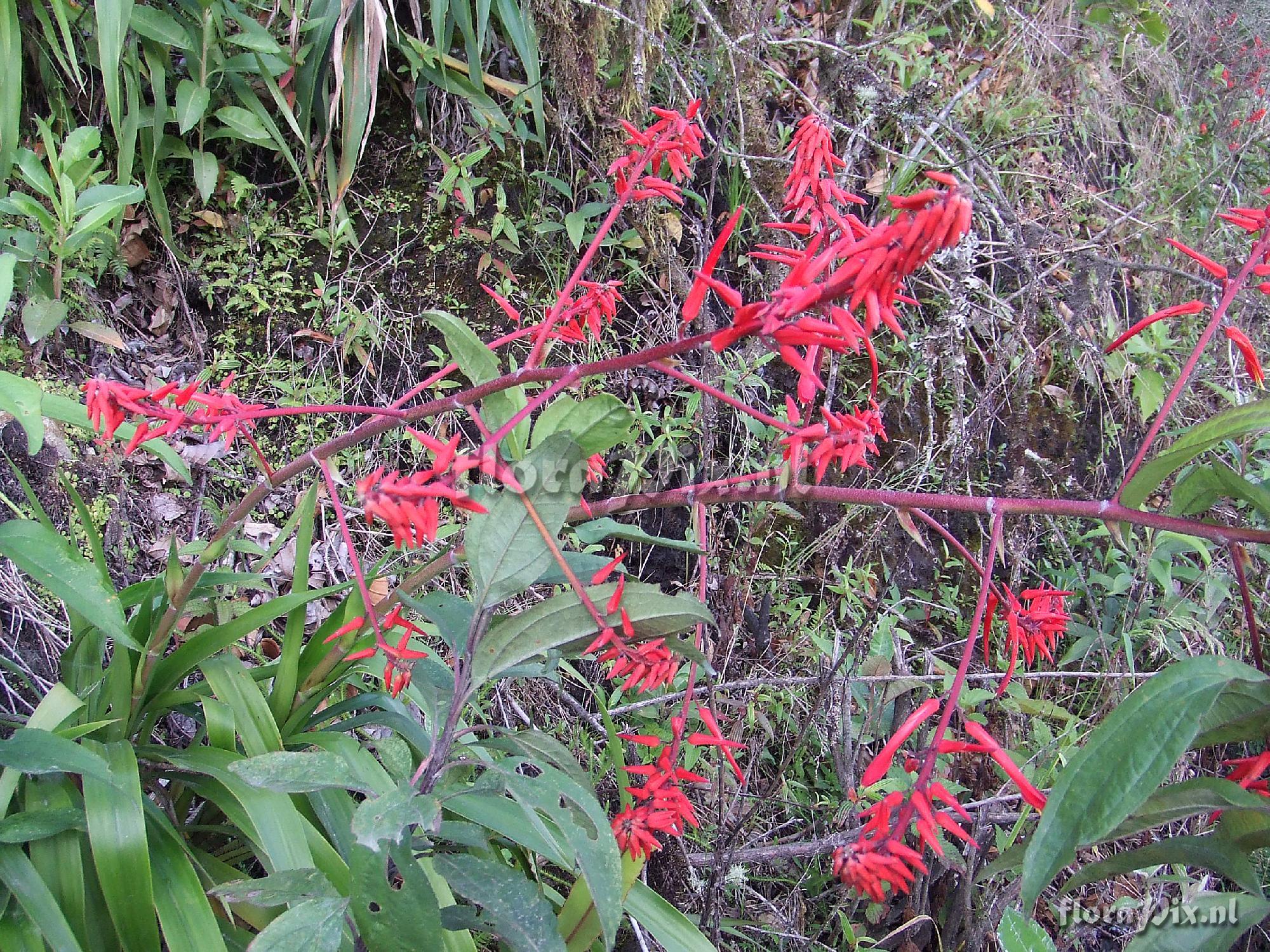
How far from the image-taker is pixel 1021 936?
1168 millimetres

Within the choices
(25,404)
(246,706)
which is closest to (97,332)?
(25,404)

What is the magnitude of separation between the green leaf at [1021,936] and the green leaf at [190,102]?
235 cm

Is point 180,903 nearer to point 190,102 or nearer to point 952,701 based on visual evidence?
point 952,701

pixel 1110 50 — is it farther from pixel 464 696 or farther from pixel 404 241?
pixel 464 696

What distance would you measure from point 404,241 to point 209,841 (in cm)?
162

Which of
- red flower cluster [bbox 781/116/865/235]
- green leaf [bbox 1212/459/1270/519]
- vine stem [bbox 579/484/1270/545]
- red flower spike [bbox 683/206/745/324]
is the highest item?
red flower cluster [bbox 781/116/865/235]

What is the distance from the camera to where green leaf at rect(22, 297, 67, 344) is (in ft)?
6.27

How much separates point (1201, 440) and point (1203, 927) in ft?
1.84

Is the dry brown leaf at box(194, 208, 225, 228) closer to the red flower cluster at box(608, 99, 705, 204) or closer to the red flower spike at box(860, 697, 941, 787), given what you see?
the red flower cluster at box(608, 99, 705, 204)

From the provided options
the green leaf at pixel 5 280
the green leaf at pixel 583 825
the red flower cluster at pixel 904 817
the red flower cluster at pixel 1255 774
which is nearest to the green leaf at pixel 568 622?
the green leaf at pixel 583 825

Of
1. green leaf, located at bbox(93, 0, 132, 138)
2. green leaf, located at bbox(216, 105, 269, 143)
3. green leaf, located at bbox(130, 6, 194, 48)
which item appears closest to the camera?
green leaf, located at bbox(93, 0, 132, 138)

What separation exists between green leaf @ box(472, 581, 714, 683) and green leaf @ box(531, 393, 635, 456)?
157mm

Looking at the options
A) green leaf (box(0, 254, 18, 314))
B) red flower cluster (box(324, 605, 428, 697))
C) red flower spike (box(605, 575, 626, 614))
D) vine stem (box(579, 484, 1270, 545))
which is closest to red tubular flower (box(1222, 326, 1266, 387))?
vine stem (box(579, 484, 1270, 545))

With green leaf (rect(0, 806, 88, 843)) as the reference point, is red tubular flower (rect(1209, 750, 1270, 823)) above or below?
above
